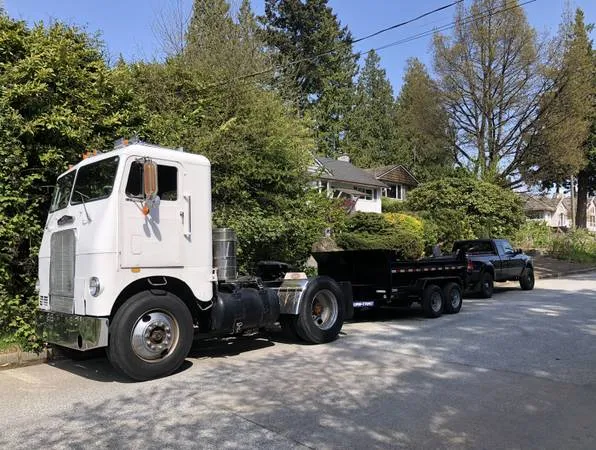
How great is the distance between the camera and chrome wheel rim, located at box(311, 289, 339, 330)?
957cm

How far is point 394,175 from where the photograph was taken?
2106 inches

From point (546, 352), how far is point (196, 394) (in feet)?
17.2

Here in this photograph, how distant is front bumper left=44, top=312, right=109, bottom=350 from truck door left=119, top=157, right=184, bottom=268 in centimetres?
77

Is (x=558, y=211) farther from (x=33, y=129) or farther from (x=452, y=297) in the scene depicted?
(x=33, y=129)

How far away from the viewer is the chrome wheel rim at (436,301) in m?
12.4

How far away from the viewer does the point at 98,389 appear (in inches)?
264

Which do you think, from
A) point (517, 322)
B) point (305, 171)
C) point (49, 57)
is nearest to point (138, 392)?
point (49, 57)

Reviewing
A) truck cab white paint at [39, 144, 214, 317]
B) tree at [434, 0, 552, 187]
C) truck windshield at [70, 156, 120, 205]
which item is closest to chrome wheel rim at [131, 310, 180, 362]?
truck cab white paint at [39, 144, 214, 317]

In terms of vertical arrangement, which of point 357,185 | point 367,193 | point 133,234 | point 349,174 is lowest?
point 133,234

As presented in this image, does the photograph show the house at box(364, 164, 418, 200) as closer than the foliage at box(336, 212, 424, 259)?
No

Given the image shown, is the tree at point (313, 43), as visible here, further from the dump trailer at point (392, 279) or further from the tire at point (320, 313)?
the tire at point (320, 313)

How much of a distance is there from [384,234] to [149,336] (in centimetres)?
1814

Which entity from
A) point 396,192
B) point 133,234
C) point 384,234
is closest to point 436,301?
point 133,234

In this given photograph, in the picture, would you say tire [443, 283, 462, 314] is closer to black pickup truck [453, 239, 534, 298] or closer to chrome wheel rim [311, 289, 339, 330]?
black pickup truck [453, 239, 534, 298]
